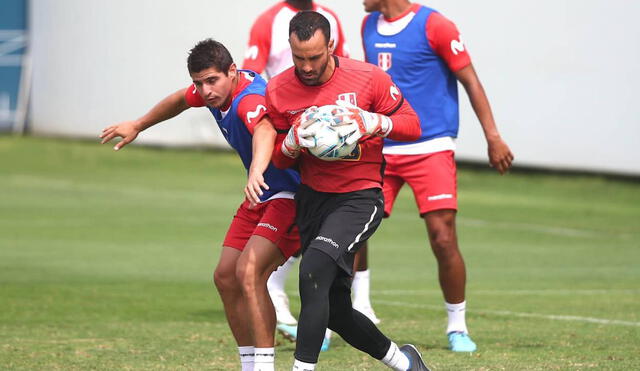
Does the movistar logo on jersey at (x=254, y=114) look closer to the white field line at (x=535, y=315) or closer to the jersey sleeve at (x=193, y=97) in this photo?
the jersey sleeve at (x=193, y=97)

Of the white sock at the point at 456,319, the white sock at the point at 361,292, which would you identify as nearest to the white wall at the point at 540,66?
the white sock at the point at 361,292

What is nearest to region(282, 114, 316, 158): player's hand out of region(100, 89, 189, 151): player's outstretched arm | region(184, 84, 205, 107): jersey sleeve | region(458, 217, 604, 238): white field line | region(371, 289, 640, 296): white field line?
region(184, 84, 205, 107): jersey sleeve

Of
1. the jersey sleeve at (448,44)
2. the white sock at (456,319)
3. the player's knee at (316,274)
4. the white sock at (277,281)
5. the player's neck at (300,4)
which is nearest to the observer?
the player's knee at (316,274)

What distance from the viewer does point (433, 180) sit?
348 inches

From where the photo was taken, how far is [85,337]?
909 cm

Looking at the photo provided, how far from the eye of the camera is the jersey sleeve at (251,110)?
22.8 feet

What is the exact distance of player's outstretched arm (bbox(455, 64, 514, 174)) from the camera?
345 inches

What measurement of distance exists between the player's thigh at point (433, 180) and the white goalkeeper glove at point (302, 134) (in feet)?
7.43

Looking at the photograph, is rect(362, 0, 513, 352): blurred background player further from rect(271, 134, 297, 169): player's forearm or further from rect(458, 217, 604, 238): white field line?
rect(458, 217, 604, 238): white field line

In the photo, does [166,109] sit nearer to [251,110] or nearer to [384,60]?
[251,110]

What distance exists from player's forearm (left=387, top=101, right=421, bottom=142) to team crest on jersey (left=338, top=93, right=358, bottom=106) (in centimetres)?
21

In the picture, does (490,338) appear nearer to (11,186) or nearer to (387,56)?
(387,56)

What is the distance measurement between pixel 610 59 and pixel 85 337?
637 inches

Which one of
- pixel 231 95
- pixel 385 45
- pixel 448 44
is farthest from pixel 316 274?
pixel 385 45
